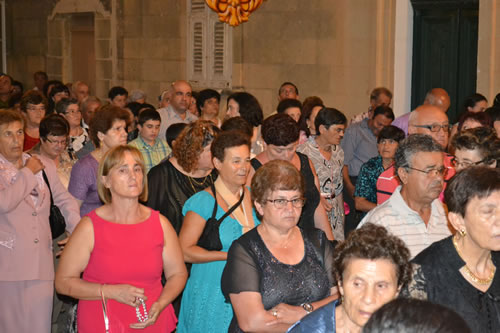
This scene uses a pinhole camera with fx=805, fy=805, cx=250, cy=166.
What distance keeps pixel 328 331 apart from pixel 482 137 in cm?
232

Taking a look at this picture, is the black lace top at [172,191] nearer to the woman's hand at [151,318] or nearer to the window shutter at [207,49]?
the woman's hand at [151,318]

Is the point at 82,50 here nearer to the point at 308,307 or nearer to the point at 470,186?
the point at 308,307

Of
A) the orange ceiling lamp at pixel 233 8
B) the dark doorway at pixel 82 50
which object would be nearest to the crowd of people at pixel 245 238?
the orange ceiling lamp at pixel 233 8

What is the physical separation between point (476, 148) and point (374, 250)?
2079 mm

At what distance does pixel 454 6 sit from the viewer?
1148 centimetres

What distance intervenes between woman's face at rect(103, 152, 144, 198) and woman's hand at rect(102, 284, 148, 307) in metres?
0.53

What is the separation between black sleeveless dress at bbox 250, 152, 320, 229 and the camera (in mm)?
5809

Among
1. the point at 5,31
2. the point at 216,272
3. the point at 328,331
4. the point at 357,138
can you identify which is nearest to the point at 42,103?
the point at 357,138

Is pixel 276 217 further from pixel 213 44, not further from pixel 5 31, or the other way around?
pixel 5 31

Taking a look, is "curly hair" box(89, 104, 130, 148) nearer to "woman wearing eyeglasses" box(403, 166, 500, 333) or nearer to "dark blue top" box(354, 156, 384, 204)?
"dark blue top" box(354, 156, 384, 204)

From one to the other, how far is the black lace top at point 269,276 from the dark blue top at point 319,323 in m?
0.65

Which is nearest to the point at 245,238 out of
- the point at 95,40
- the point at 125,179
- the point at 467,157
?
the point at 125,179

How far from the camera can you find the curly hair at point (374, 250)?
10.6ft

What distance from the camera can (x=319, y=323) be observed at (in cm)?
326
